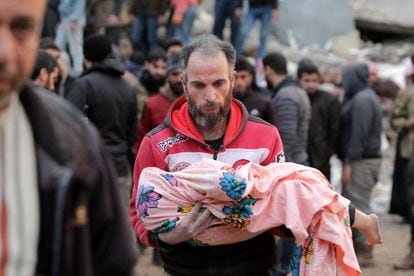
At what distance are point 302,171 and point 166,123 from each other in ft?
2.33

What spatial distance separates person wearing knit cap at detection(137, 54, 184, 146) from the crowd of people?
0.04ft

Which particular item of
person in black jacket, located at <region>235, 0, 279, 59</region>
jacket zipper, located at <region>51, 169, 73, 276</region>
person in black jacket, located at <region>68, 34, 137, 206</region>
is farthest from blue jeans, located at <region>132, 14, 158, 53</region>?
jacket zipper, located at <region>51, 169, 73, 276</region>

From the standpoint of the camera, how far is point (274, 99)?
8219mm

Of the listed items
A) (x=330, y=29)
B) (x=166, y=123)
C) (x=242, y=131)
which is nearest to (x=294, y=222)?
(x=242, y=131)

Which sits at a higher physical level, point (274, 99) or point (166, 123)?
point (166, 123)

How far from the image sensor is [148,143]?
429 centimetres

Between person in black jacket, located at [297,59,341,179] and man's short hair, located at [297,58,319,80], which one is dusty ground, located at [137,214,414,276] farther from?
man's short hair, located at [297,58,319,80]

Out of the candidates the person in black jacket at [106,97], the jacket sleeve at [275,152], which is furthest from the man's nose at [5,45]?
the person in black jacket at [106,97]

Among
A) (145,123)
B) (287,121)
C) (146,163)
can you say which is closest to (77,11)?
(145,123)

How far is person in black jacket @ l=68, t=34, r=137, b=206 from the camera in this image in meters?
7.25

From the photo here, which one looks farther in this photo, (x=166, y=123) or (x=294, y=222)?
(x=166, y=123)

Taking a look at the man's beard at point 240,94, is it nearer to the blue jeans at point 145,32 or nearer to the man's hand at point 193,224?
the man's hand at point 193,224

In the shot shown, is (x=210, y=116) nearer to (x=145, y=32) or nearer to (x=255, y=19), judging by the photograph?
(x=145, y=32)

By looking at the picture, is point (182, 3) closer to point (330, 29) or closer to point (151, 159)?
point (330, 29)
